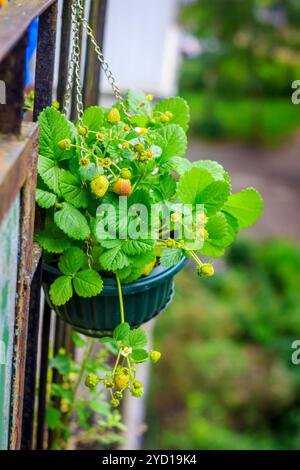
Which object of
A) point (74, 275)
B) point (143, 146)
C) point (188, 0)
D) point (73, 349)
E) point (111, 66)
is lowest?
point (73, 349)

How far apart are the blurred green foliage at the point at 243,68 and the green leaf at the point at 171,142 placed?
13.5 m

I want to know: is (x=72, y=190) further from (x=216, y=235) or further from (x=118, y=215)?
(x=216, y=235)

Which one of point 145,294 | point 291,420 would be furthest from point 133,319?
point 291,420

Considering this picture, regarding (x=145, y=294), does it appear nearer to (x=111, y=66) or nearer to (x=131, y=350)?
(x=131, y=350)

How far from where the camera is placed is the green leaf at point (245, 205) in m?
1.41

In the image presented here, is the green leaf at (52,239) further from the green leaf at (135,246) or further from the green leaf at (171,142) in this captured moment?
the green leaf at (171,142)

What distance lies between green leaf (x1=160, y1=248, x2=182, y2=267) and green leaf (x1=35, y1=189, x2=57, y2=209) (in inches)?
9.1

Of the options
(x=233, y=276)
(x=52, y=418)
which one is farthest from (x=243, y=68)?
(x=52, y=418)

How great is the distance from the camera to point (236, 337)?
24.0 feet

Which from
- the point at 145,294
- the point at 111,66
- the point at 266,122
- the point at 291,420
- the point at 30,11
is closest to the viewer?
the point at 30,11

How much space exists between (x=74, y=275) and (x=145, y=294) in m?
0.18

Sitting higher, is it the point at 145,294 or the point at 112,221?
the point at 112,221

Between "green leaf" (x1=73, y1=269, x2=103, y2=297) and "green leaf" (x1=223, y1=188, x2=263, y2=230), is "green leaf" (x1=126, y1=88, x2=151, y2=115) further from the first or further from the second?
"green leaf" (x1=73, y1=269, x2=103, y2=297)

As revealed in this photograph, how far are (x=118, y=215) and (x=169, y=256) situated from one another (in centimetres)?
13
